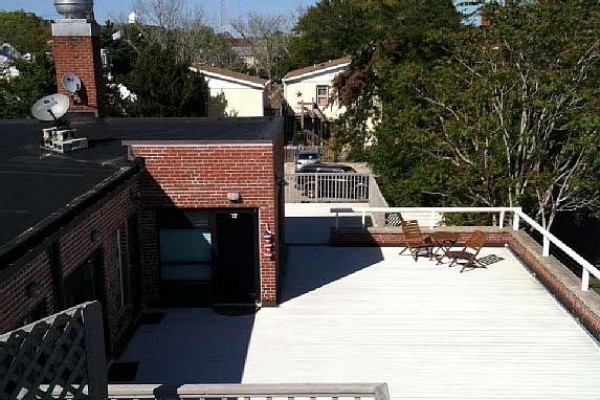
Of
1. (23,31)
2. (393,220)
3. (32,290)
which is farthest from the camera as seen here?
(23,31)

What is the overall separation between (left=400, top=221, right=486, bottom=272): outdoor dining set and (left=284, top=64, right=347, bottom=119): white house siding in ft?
108

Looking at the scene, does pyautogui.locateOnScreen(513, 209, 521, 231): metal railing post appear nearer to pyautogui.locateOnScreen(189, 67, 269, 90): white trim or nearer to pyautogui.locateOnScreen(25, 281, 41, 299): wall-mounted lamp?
pyautogui.locateOnScreen(25, 281, 41, 299): wall-mounted lamp

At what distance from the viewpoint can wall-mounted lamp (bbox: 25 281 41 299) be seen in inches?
261

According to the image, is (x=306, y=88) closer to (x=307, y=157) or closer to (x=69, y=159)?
(x=307, y=157)

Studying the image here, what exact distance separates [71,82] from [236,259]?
6885 mm

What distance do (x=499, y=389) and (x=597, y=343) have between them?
90.6 inches

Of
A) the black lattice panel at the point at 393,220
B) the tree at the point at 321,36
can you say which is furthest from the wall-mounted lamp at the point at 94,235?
the tree at the point at 321,36

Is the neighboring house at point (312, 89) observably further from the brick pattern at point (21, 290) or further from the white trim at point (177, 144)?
the brick pattern at point (21, 290)

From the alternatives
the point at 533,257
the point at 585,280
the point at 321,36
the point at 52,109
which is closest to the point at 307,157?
the point at 533,257

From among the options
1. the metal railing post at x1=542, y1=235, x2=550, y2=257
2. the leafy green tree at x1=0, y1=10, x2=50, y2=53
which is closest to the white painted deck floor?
the metal railing post at x1=542, y1=235, x2=550, y2=257

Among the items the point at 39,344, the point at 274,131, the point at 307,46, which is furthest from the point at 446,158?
the point at 307,46

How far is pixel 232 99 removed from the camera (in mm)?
42781

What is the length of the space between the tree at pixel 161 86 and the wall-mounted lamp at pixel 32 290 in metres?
30.6

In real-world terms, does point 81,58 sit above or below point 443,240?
above
